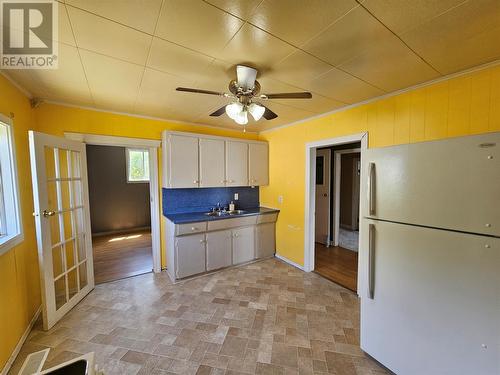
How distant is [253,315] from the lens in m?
2.23

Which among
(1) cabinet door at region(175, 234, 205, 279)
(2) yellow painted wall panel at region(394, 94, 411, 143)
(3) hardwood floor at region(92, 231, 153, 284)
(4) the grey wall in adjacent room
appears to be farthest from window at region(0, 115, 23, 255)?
(2) yellow painted wall panel at region(394, 94, 411, 143)

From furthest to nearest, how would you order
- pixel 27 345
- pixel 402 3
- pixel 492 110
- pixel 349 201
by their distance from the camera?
1. pixel 349 201
2. pixel 27 345
3. pixel 492 110
4. pixel 402 3

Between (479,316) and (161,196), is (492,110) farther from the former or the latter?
(161,196)

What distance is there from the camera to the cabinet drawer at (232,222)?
3110mm

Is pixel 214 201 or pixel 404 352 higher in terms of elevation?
pixel 214 201

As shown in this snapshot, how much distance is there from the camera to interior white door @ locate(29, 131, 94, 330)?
1953 millimetres

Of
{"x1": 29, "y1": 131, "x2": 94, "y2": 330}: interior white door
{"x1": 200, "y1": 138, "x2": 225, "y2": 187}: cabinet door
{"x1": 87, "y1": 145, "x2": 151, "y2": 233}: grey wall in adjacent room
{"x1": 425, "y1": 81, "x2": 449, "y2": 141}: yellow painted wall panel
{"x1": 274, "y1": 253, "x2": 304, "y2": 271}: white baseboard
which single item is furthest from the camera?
{"x1": 87, "y1": 145, "x2": 151, "y2": 233}: grey wall in adjacent room

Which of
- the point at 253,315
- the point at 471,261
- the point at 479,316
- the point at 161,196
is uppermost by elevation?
the point at 161,196

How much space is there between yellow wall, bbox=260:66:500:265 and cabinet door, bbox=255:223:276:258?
4.6 inches

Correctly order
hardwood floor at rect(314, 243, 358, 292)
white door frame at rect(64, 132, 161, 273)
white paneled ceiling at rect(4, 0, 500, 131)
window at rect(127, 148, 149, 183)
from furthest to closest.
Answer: window at rect(127, 148, 149, 183)
hardwood floor at rect(314, 243, 358, 292)
white door frame at rect(64, 132, 161, 273)
white paneled ceiling at rect(4, 0, 500, 131)

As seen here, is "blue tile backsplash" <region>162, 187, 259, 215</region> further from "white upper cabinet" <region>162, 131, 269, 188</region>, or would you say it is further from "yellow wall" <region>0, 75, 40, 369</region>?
"yellow wall" <region>0, 75, 40, 369</region>

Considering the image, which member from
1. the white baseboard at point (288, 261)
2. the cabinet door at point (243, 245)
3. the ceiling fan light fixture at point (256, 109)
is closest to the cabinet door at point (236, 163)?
the cabinet door at point (243, 245)

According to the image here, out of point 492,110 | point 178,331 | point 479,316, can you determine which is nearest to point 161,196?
point 178,331

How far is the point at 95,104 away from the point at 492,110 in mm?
3998
